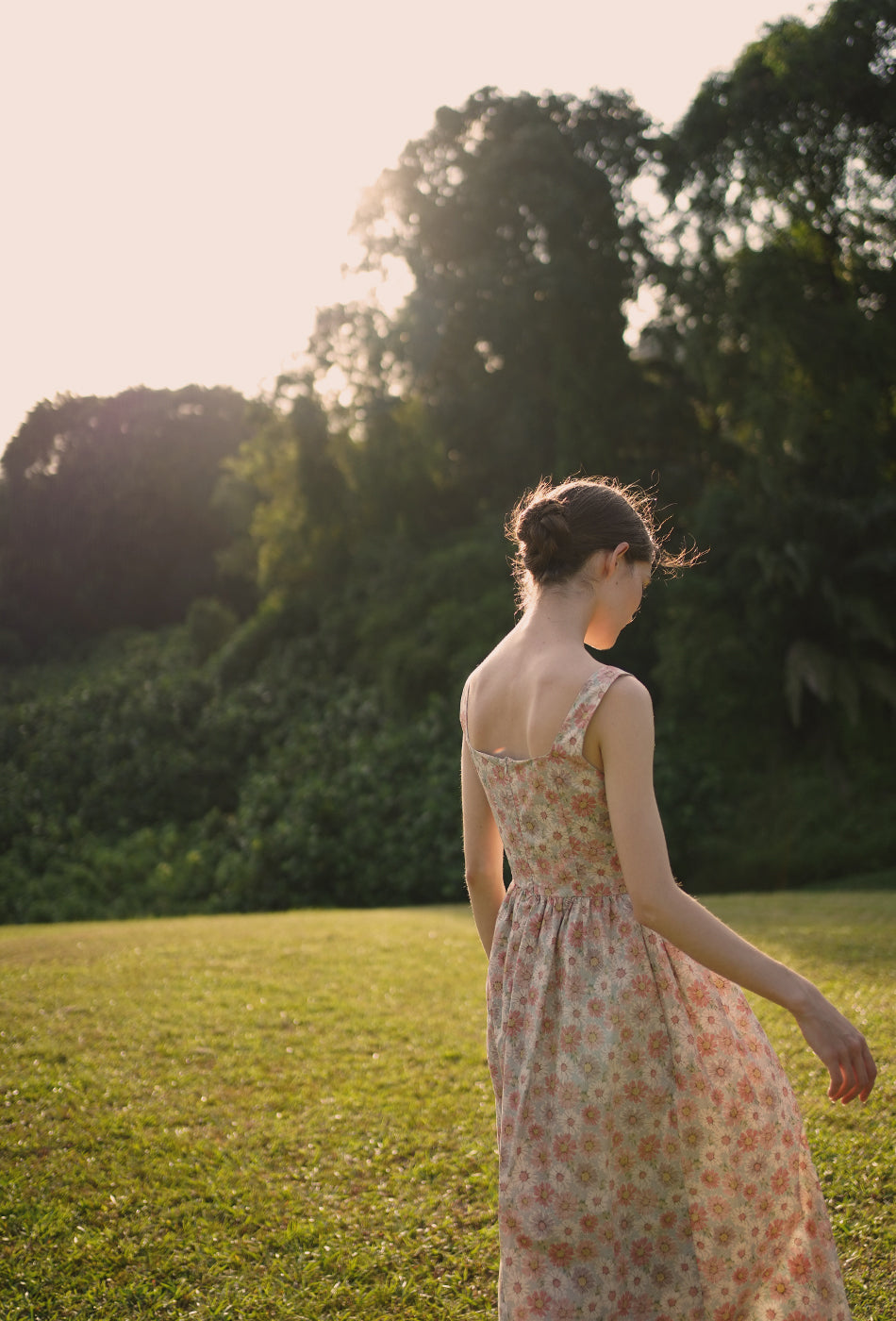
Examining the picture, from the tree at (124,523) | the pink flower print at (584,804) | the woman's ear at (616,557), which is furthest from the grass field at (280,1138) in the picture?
the tree at (124,523)

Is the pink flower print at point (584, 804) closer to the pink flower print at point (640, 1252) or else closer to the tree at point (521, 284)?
the pink flower print at point (640, 1252)

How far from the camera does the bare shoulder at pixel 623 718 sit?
1.60 m

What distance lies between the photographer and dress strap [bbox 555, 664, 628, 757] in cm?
163

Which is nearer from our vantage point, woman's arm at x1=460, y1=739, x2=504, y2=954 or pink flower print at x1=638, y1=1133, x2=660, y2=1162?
pink flower print at x1=638, y1=1133, x2=660, y2=1162

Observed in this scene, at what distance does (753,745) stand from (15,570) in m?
18.5

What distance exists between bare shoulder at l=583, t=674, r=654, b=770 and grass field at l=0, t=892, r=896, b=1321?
1.62m

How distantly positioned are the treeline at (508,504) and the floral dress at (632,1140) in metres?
9.83

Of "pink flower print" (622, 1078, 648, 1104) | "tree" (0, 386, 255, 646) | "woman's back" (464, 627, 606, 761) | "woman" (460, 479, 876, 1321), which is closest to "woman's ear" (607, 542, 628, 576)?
"woman" (460, 479, 876, 1321)

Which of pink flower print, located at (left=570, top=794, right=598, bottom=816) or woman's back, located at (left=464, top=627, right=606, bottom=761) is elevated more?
woman's back, located at (left=464, top=627, right=606, bottom=761)

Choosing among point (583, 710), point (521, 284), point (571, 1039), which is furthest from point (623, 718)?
point (521, 284)

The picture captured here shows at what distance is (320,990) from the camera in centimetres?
530

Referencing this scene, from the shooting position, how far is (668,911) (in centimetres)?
Answer: 156

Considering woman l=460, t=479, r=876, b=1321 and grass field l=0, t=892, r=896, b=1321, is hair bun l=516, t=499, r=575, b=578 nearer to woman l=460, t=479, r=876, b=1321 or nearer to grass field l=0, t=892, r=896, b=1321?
woman l=460, t=479, r=876, b=1321

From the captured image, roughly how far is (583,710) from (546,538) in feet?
1.13
